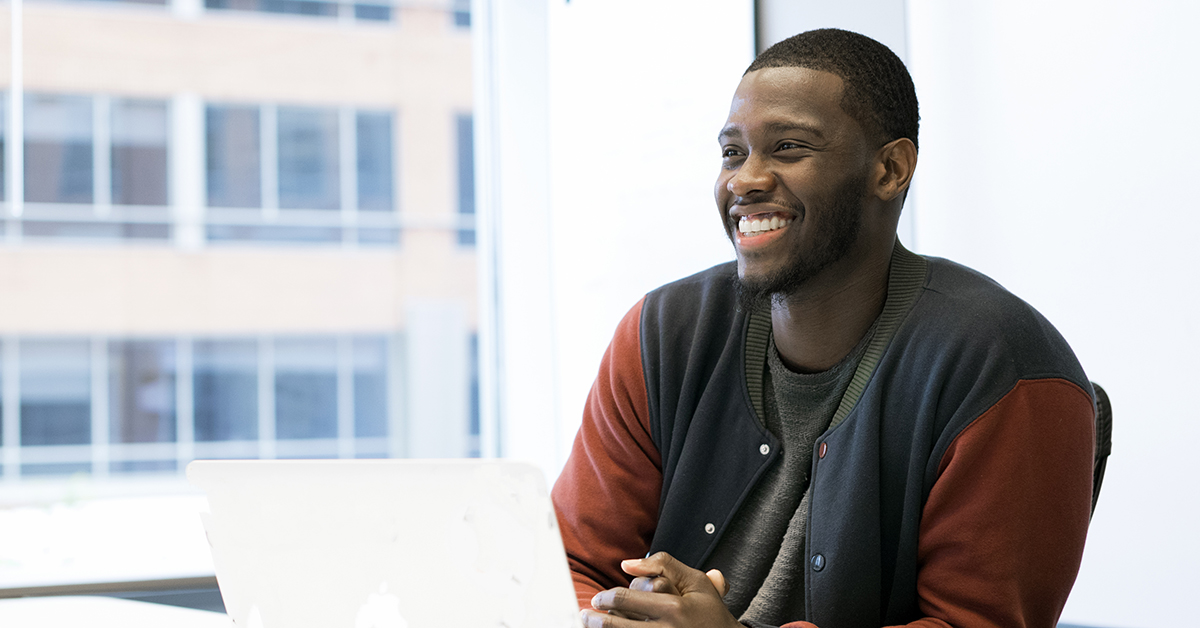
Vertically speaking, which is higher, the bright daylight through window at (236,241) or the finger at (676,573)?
the bright daylight through window at (236,241)

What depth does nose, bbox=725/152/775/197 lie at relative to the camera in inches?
43.7

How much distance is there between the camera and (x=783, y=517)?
3.77 ft

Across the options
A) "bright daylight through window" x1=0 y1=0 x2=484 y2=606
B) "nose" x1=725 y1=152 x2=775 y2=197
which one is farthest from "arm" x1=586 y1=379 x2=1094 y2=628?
"bright daylight through window" x1=0 y1=0 x2=484 y2=606

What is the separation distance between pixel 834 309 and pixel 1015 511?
0.32 meters

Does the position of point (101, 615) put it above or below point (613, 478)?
below

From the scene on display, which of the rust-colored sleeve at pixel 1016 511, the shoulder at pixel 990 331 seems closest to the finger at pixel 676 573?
the rust-colored sleeve at pixel 1016 511

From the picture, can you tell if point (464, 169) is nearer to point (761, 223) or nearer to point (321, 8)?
point (321, 8)

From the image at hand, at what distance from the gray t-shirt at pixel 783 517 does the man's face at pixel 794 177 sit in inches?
4.8

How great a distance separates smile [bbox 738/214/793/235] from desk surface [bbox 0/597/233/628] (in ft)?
2.51

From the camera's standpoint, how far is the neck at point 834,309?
116 centimetres

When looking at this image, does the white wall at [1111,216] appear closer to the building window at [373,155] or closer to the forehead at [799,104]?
the forehead at [799,104]

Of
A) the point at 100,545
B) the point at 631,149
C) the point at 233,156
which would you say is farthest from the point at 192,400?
the point at 631,149

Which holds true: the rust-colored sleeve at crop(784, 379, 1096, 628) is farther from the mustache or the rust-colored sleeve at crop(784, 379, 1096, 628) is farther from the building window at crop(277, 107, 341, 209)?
the building window at crop(277, 107, 341, 209)

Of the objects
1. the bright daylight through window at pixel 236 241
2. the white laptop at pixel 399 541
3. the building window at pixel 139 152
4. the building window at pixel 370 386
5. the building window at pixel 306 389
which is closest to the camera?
the white laptop at pixel 399 541
